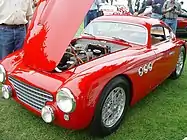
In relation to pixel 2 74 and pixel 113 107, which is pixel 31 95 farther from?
pixel 113 107

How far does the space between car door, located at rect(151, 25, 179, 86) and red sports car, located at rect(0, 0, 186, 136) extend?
0.02 m

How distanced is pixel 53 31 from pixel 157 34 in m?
2.09

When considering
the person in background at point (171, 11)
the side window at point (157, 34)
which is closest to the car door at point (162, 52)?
the side window at point (157, 34)

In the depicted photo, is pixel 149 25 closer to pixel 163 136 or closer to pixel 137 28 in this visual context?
pixel 137 28

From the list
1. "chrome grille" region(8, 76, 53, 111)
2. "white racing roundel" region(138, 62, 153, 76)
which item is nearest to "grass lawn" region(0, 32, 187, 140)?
"chrome grille" region(8, 76, 53, 111)

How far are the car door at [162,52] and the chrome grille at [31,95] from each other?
1.74 meters

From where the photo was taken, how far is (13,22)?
421 centimetres

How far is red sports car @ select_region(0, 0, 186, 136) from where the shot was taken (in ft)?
8.80

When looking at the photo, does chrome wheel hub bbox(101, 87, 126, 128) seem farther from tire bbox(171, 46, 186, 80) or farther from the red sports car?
tire bbox(171, 46, 186, 80)

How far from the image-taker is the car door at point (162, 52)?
3.94m

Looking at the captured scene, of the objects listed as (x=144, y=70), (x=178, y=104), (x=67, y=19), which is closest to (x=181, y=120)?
(x=178, y=104)

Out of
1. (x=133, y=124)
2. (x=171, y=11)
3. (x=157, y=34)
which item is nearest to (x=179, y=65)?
(x=157, y=34)

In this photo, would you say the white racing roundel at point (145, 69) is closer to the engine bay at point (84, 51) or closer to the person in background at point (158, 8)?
the engine bay at point (84, 51)

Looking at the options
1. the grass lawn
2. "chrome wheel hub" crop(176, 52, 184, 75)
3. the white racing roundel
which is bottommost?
the grass lawn
